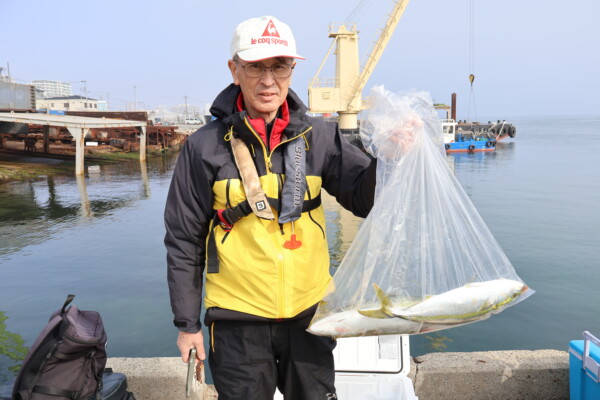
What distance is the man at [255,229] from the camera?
1826 mm

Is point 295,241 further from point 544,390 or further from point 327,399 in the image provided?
point 544,390

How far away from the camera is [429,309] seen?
5.42 feet

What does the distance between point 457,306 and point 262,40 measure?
4.01 ft

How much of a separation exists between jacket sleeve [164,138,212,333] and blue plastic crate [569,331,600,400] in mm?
2148

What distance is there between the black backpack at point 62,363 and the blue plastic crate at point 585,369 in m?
2.67

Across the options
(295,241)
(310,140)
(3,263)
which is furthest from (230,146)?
(3,263)

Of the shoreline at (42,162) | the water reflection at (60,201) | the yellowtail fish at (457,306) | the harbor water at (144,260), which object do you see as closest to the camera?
the yellowtail fish at (457,306)

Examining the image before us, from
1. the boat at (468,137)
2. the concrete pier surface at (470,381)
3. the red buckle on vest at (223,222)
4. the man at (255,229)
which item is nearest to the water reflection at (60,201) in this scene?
the concrete pier surface at (470,381)

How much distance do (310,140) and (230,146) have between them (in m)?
0.34

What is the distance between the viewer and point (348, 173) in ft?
6.50

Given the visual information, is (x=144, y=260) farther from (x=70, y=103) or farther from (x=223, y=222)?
(x=70, y=103)

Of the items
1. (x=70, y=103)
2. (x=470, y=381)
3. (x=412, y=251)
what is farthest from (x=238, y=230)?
(x=70, y=103)

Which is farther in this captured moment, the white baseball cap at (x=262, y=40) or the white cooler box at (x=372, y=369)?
the white cooler box at (x=372, y=369)

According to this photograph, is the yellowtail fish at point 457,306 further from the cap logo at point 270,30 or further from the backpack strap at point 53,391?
the backpack strap at point 53,391
